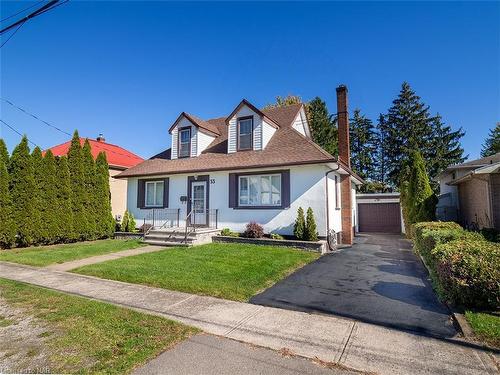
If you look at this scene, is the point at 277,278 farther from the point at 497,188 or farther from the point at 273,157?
the point at 497,188

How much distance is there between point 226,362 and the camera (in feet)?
10.4

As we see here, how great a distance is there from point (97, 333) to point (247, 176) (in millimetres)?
9894

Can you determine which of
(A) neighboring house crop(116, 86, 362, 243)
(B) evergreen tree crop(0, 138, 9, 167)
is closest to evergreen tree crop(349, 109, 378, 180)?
(A) neighboring house crop(116, 86, 362, 243)

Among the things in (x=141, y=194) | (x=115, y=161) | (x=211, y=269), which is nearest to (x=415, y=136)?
(x=141, y=194)

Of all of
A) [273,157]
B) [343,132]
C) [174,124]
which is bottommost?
[273,157]

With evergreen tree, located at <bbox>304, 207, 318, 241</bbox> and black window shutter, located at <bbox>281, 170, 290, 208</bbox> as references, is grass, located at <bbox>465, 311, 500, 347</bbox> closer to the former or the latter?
evergreen tree, located at <bbox>304, 207, 318, 241</bbox>

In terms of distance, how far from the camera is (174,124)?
52.4 feet

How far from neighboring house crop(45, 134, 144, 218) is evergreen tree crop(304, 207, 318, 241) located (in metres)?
12.8

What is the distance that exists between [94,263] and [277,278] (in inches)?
222

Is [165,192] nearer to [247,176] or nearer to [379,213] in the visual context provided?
[247,176]

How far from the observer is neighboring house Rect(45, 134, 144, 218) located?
19.3 metres

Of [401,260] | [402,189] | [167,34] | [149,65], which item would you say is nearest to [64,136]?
[149,65]

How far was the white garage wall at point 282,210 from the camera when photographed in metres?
11.8

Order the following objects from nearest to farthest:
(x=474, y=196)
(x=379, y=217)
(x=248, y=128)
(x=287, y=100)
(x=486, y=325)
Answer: (x=486, y=325)
(x=474, y=196)
(x=248, y=128)
(x=379, y=217)
(x=287, y=100)
